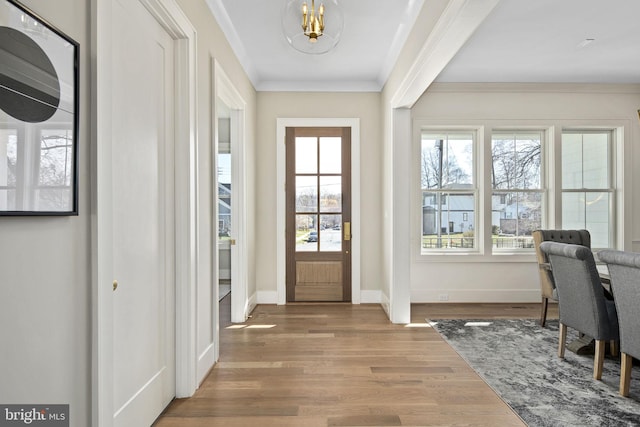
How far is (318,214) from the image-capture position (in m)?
4.93

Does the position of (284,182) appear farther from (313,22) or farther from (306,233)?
(313,22)

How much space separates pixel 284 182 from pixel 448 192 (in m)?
2.15

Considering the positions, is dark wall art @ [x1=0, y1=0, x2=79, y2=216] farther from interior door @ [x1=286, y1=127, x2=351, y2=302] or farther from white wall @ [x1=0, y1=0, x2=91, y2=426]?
interior door @ [x1=286, y1=127, x2=351, y2=302]

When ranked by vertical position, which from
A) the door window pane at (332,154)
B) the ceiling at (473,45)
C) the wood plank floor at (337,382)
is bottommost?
the wood plank floor at (337,382)

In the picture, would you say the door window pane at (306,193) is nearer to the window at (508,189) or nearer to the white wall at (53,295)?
the window at (508,189)

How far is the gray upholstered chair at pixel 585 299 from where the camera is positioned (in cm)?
259

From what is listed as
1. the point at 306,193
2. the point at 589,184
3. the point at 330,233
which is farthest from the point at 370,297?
the point at 589,184

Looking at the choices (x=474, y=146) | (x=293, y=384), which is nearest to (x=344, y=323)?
(x=293, y=384)

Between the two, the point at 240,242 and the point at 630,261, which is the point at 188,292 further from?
the point at 630,261

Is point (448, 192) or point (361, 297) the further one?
point (448, 192)

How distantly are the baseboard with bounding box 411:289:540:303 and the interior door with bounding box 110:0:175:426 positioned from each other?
11.2 ft

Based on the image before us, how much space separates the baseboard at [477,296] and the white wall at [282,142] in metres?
0.66

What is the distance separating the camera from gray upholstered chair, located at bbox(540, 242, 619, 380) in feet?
8.50

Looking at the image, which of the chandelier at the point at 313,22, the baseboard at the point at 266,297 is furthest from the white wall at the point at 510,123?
the chandelier at the point at 313,22
